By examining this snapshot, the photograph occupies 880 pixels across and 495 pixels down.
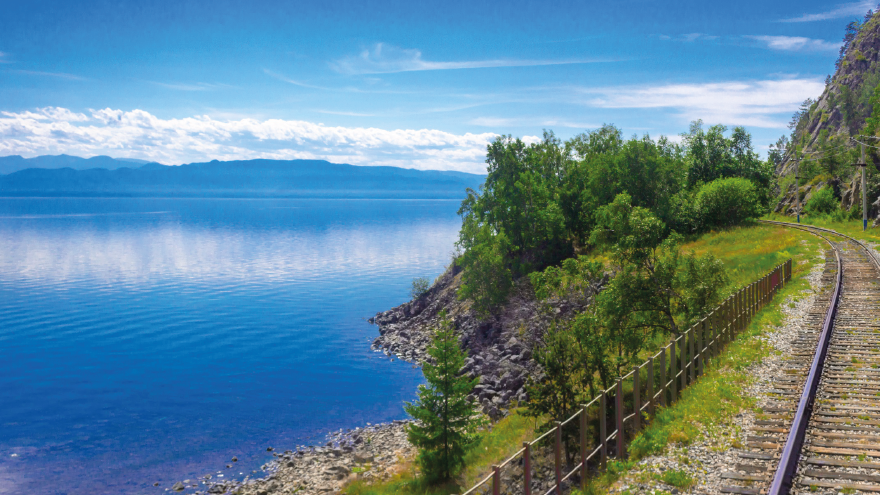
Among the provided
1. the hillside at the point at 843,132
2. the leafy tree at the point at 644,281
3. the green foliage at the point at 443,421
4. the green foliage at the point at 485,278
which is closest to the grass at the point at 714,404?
the leafy tree at the point at 644,281

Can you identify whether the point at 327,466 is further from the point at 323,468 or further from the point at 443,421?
the point at 443,421

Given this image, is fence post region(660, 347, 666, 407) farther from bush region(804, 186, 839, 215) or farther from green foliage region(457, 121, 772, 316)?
bush region(804, 186, 839, 215)

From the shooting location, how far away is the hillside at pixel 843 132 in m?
88.3

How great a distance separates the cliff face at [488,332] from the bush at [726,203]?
2675 cm

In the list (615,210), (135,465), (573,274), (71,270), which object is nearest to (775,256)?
(573,274)

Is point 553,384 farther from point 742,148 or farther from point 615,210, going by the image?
point 742,148

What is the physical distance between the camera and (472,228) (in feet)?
221

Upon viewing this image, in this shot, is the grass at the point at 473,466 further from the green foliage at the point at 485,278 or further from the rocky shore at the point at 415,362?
the green foliage at the point at 485,278

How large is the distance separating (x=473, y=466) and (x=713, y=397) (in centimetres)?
1562

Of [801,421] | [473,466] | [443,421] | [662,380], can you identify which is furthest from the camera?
[473,466]

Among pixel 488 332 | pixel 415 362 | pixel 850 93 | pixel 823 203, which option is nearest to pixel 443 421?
pixel 415 362

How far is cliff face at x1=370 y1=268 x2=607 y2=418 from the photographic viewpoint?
133ft

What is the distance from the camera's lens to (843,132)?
407 ft

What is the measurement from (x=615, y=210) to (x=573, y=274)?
227 inches
